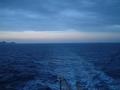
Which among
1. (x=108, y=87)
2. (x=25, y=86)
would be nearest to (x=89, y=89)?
(x=108, y=87)

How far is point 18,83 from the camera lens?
39156mm

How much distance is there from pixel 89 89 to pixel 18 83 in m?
15.1

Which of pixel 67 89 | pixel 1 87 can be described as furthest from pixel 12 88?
pixel 67 89

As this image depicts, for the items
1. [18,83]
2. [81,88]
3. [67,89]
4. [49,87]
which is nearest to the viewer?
[67,89]

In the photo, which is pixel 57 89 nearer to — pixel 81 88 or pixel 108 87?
pixel 81 88

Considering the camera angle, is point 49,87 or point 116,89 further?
point 49,87

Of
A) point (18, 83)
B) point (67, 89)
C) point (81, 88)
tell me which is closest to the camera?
point (67, 89)

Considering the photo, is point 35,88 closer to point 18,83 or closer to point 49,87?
point 49,87

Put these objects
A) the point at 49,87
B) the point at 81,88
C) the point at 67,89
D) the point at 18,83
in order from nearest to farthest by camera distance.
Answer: the point at 67,89 → the point at 81,88 → the point at 49,87 → the point at 18,83

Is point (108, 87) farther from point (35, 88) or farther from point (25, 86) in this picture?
point (25, 86)

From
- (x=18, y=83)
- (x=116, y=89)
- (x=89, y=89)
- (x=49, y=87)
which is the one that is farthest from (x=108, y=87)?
(x=18, y=83)

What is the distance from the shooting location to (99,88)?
32656 millimetres

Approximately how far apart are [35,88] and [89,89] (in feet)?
30.6

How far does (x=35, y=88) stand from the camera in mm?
33969
